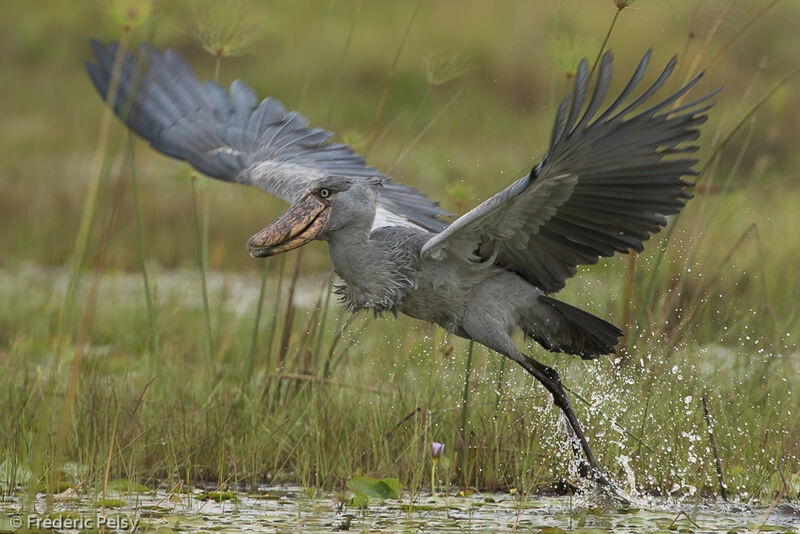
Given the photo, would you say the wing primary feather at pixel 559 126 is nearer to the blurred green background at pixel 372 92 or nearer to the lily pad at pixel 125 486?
the blurred green background at pixel 372 92

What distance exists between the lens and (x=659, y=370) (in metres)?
4.05

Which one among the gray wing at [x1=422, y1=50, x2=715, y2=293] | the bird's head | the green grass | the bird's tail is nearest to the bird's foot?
the green grass

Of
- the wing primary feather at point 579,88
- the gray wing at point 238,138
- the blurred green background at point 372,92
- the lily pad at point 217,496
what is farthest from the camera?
the blurred green background at point 372,92

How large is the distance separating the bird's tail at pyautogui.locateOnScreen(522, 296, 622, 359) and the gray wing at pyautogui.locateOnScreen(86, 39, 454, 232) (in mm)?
675

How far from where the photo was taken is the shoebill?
10.0ft

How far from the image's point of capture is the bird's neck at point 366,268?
3604 millimetres

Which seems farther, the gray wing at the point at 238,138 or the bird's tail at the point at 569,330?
the gray wing at the point at 238,138

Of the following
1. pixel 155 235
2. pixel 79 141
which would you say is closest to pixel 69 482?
pixel 155 235

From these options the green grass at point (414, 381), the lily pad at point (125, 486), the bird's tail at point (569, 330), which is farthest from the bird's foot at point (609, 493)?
the lily pad at point (125, 486)

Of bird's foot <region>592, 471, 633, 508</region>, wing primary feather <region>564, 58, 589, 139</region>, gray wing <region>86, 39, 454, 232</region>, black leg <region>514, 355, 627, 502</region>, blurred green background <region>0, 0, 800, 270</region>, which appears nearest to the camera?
wing primary feather <region>564, 58, 589, 139</region>

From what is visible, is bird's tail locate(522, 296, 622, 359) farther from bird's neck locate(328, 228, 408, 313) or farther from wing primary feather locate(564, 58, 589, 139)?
wing primary feather locate(564, 58, 589, 139)

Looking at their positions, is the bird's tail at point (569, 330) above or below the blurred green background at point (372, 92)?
below

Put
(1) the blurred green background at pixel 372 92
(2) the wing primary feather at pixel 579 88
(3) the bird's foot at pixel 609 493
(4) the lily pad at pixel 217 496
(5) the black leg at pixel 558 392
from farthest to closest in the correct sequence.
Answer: (1) the blurred green background at pixel 372 92
(5) the black leg at pixel 558 392
(3) the bird's foot at pixel 609 493
(4) the lily pad at pixel 217 496
(2) the wing primary feather at pixel 579 88

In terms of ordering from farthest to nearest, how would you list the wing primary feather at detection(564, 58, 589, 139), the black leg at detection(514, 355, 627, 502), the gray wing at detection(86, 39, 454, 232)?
the gray wing at detection(86, 39, 454, 232) → the black leg at detection(514, 355, 627, 502) → the wing primary feather at detection(564, 58, 589, 139)
